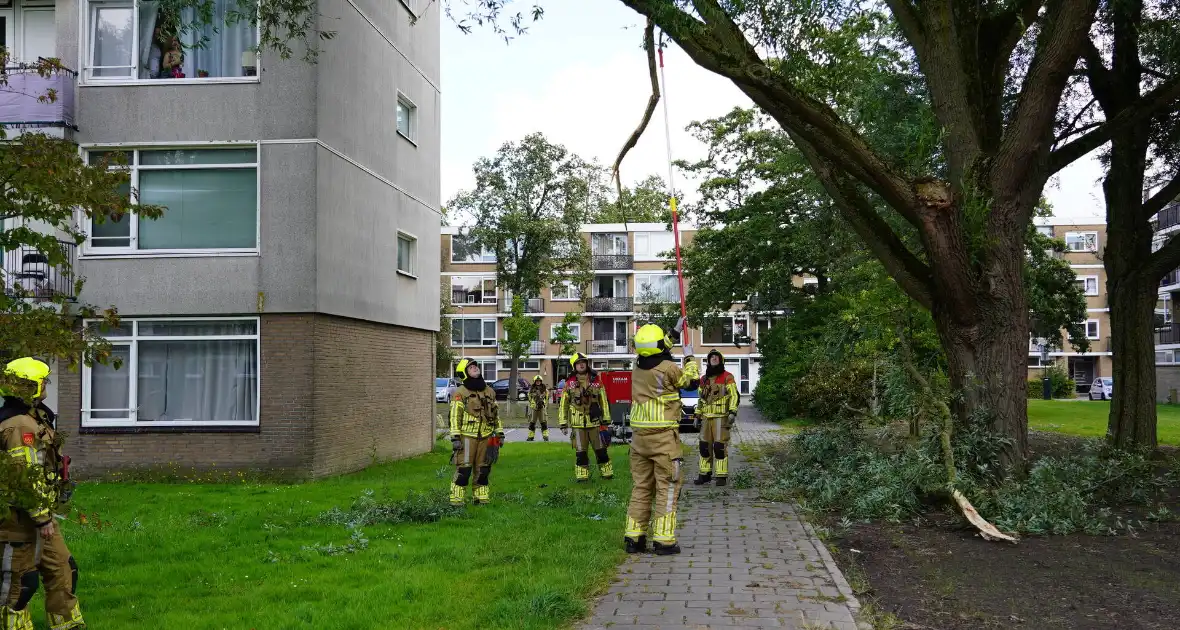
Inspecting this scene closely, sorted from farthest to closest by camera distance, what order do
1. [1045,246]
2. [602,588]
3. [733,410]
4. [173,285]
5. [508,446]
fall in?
[1045,246] < [508,446] < [173,285] < [733,410] < [602,588]

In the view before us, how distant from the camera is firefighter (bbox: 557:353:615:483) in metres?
13.9

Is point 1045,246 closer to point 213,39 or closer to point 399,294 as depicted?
point 399,294

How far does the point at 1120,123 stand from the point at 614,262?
51494 millimetres

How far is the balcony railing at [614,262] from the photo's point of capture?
208ft

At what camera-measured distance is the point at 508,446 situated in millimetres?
22891

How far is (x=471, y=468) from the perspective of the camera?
11.3 m

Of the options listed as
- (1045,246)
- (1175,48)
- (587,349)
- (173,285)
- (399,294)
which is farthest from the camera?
(587,349)

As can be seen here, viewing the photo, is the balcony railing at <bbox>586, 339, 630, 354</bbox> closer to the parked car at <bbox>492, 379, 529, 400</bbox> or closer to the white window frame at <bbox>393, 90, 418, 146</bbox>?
the parked car at <bbox>492, 379, 529, 400</bbox>

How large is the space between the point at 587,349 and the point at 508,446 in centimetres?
3963

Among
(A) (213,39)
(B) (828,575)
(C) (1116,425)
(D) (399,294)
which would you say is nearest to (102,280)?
(A) (213,39)

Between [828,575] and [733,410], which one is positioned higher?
[733,410]

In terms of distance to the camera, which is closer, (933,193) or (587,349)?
(933,193)

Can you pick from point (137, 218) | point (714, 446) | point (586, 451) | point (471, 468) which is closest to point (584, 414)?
point (586, 451)

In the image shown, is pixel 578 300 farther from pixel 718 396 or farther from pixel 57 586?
pixel 57 586
